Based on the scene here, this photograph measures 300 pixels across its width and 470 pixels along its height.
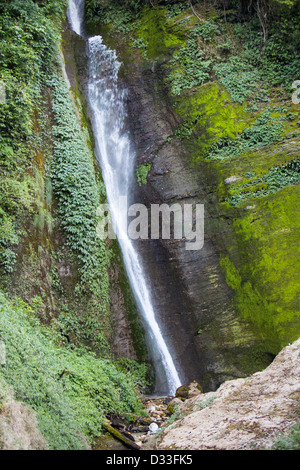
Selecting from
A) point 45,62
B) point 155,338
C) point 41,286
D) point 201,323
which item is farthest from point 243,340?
point 45,62

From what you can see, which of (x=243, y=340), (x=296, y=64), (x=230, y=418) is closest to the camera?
(x=230, y=418)

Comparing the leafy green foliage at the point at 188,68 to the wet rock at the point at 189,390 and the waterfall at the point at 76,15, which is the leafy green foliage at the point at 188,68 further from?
the wet rock at the point at 189,390

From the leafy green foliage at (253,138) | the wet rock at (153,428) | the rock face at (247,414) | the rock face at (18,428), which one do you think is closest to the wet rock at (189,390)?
the rock face at (247,414)

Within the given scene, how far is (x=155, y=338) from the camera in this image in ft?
32.0

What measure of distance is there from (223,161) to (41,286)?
6.59 m

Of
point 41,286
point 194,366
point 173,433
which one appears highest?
point 41,286

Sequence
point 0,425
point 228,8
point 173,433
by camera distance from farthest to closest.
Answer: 1. point 228,8
2. point 173,433
3. point 0,425

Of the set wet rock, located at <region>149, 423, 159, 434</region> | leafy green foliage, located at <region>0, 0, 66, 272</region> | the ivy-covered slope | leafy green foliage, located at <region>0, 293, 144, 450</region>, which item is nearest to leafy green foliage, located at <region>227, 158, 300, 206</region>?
the ivy-covered slope

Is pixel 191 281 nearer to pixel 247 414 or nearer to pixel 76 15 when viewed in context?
pixel 247 414

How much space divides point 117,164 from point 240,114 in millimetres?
4602

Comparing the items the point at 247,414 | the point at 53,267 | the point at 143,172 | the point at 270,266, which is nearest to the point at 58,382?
the point at 247,414

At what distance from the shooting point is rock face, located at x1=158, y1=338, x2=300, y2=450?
4089 mm

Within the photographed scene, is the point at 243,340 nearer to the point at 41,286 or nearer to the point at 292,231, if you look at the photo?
the point at 292,231

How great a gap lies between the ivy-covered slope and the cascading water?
2.49 ft
